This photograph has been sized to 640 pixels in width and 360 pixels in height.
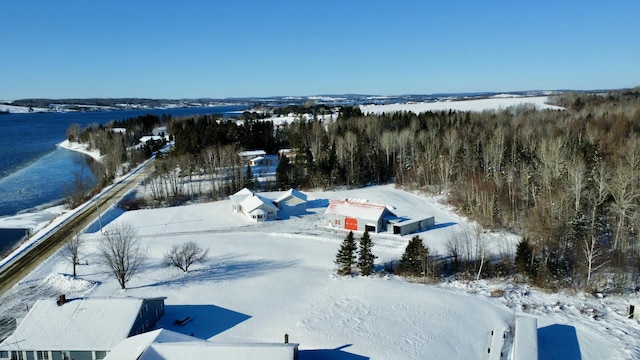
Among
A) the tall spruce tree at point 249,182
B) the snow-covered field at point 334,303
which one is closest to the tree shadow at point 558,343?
the snow-covered field at point 334,303

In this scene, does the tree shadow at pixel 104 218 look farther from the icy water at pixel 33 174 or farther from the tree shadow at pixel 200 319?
the tree shadow at pixel 200 319

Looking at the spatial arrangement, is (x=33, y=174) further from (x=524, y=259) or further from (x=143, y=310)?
(x=524, y=259)

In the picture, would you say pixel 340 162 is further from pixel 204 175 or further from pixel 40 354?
pixel 40 354

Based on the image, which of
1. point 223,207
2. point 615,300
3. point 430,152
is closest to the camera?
point 615,300

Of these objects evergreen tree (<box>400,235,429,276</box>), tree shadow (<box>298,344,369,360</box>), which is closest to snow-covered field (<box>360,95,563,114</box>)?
evergreen tree (<box>400,235,429,276</box>)

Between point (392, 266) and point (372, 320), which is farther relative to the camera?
point (392, 266)

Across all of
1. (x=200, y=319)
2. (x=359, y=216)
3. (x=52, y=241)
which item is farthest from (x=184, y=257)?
(x=359, y=216)

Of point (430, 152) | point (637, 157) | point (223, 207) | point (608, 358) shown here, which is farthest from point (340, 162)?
point (608, 358)
